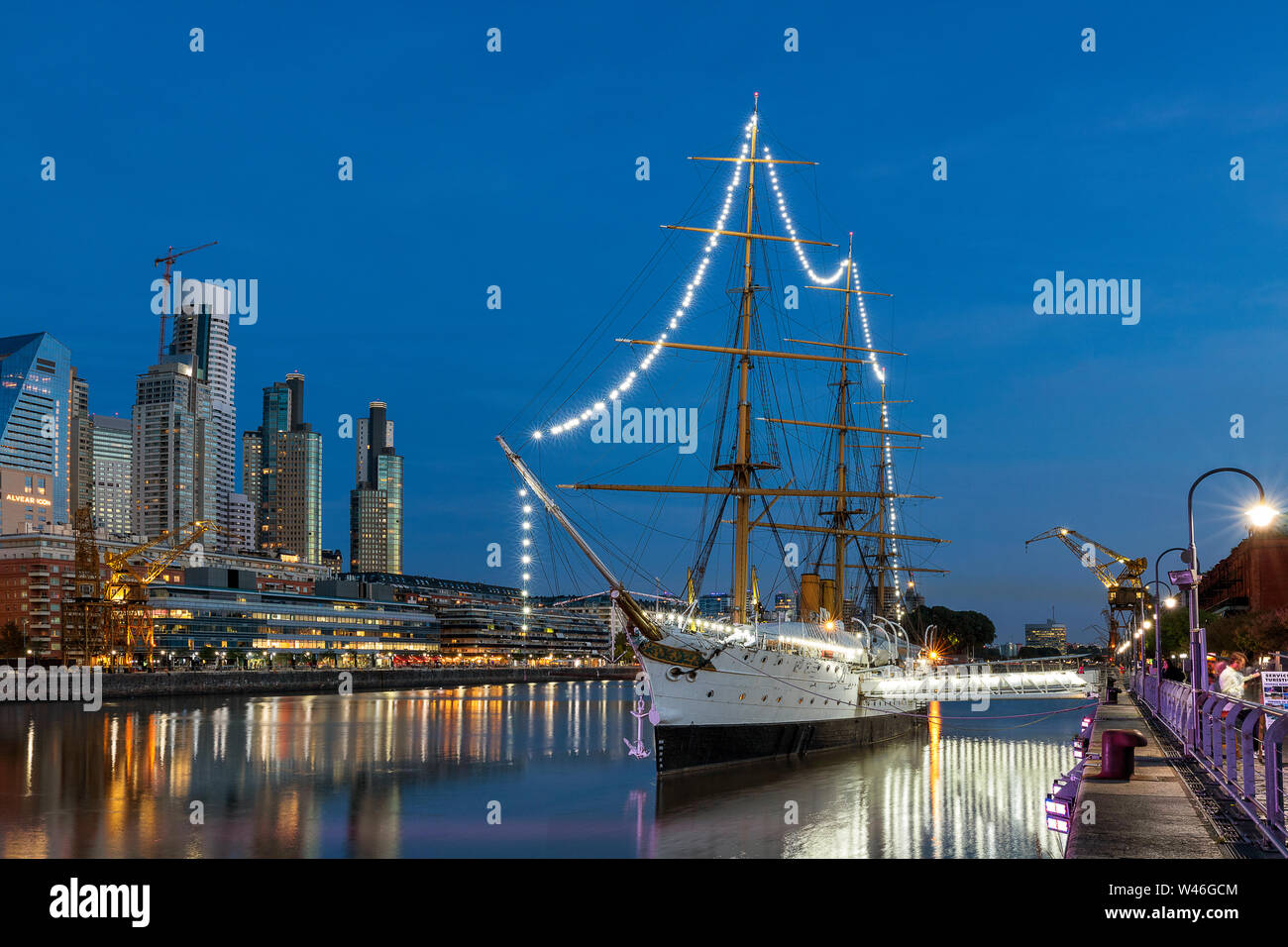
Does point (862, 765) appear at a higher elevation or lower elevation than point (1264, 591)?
lower

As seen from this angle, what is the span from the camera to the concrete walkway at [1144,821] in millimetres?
15742

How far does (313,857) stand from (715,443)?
3623cm

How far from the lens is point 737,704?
50.4 metres

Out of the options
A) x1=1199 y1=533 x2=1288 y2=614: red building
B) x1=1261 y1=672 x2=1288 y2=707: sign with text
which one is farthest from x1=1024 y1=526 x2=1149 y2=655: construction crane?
x1=1261 y1=672 x2=1288 y2=707: sign with text

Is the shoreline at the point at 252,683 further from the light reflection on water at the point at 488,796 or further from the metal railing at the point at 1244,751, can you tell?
the metal railing at the point at 1244,751

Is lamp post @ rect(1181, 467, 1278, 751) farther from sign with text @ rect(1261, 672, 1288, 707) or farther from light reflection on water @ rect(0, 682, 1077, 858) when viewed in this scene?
light reflection on water @ rect(0, 682, 1077, 858)

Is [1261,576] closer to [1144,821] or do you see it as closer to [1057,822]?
[1057,822]

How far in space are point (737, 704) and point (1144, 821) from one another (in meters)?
33.1

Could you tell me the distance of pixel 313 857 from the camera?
108 feet

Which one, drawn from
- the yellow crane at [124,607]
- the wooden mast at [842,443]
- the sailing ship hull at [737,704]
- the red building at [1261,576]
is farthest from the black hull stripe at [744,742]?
the yellow crane at [124,607]

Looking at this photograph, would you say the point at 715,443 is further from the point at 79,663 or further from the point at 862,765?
the point at 79,663

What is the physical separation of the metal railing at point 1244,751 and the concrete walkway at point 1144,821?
0.64 metres

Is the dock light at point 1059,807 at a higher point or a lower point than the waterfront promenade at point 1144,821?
lower
